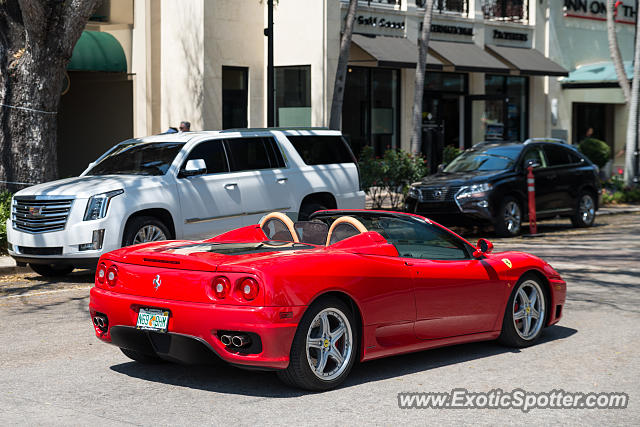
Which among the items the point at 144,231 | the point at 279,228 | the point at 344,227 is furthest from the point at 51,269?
the point at 344,227

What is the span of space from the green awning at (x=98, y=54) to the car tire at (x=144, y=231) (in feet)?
42.5

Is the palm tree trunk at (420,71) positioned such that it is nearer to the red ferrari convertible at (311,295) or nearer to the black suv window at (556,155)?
the black suv window at (556,155)

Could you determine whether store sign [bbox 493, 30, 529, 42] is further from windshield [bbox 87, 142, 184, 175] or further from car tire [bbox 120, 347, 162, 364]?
car tire [bbox 120, 347, 162, 364]

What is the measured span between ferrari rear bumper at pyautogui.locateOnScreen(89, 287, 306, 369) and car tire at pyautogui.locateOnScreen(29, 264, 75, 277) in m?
6.36

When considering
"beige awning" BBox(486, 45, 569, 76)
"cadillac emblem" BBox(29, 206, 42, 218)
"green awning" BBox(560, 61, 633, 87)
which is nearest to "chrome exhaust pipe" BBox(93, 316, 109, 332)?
"cadillac emblem" BBox(29, 206, 42, 218)

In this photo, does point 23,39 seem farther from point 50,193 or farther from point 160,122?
point 160,122

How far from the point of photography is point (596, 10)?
36.6m

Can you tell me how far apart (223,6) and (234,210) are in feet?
43.4

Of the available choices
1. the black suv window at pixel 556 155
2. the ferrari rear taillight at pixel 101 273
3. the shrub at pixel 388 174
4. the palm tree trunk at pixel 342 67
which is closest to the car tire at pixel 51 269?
the ferrari rear taillight at pixel 101 273

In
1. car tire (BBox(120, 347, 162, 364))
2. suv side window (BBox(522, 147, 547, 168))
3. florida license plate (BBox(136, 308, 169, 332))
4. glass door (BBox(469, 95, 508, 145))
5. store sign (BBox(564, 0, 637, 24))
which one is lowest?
car tire (BBox(120, 347, 162, 364))

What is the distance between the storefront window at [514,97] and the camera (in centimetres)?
3275

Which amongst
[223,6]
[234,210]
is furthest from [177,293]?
[223,6]

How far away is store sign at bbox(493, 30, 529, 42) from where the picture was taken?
3203 centimetres

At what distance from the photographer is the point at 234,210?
42.9 ft
